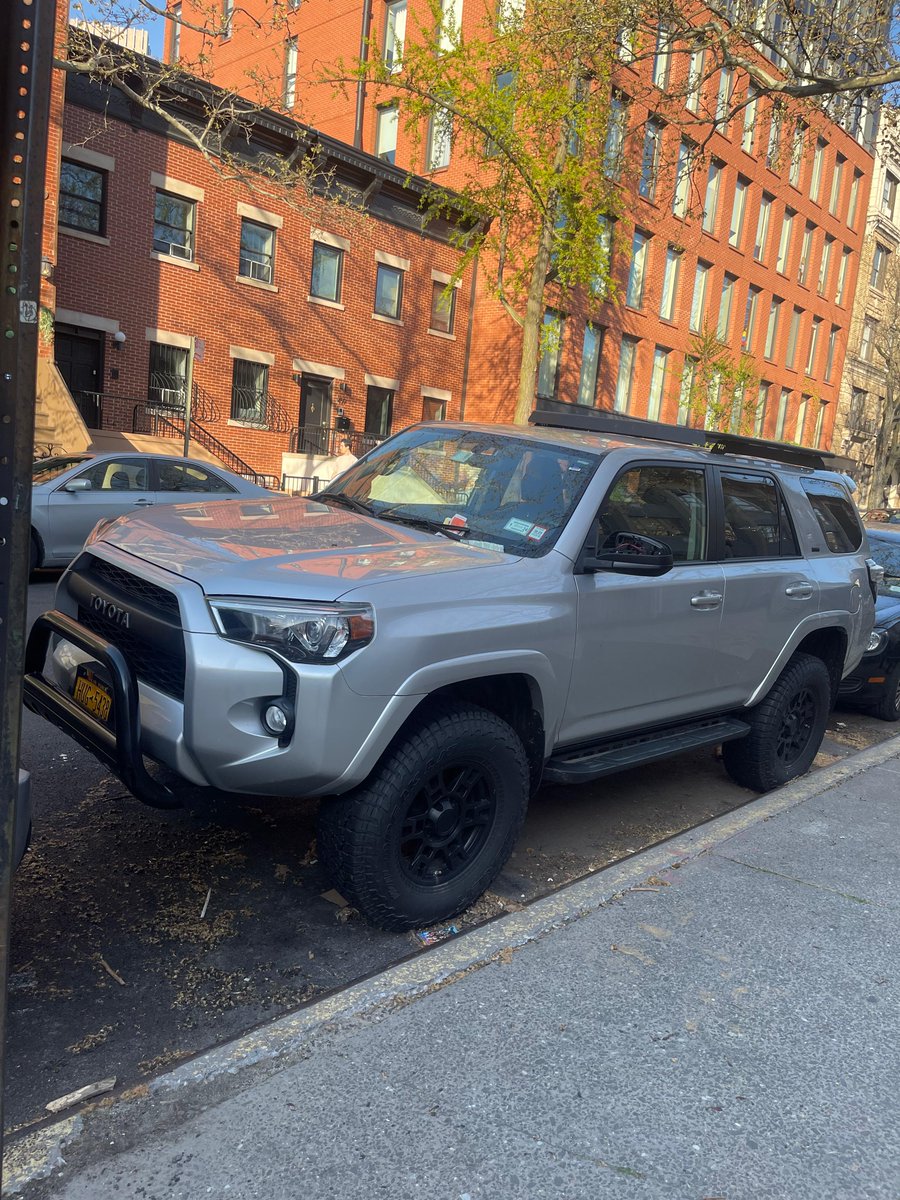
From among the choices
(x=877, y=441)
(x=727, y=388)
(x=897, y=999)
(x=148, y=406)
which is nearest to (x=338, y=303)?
(x=148, y=406)

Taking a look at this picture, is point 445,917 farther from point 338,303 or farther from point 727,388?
point 727,388

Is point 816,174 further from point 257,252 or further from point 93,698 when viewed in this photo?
point 93,698

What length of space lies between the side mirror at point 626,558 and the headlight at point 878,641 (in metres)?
4.36

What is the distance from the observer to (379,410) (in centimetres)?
2516

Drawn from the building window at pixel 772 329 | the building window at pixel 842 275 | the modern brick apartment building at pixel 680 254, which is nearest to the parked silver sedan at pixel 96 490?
the modern brick apartment building at pixel 680 254

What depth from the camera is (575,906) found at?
3686 millimetres

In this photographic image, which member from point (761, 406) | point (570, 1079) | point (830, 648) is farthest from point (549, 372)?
point (570, 1079)

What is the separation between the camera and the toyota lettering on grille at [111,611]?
132 inches

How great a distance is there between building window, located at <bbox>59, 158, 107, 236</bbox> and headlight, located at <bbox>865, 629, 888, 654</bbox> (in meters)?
16.9

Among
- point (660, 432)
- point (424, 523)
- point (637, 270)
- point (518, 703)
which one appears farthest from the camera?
point (637, 270)

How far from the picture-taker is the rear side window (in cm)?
589

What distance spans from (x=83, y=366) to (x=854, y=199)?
36.7 m

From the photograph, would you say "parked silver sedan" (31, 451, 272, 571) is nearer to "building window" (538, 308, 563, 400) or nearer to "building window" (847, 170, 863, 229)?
"building window" (538, 308, 563, 400)

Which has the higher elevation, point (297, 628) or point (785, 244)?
point (785, 244)
